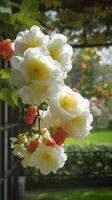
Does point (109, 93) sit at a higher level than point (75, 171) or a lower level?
higher

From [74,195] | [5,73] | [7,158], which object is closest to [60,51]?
[5,73]

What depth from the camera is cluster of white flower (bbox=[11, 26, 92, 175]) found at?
2.47ft

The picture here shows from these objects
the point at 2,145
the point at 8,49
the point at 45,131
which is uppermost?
the point at 2,145

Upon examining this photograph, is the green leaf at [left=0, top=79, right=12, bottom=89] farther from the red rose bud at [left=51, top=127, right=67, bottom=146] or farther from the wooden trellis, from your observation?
the wooden trellis

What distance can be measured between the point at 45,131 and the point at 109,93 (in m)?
4.82

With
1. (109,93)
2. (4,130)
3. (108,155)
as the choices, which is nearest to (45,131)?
(4,130)

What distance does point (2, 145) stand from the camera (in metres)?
4.27

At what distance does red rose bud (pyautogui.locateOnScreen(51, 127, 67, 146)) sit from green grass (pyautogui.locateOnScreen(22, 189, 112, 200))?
546 cm

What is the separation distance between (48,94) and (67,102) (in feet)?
0.18

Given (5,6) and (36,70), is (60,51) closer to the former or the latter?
(36,70)

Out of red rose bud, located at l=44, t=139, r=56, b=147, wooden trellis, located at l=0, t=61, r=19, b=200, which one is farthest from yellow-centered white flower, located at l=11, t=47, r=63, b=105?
wooden trellis, located at l=0, t=61, r=19, b=200

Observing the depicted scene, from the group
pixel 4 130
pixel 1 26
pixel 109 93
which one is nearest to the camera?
pixel 1 26

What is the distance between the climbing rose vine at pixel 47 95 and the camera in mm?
753

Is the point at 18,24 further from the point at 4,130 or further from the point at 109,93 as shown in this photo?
the point at 109,93
